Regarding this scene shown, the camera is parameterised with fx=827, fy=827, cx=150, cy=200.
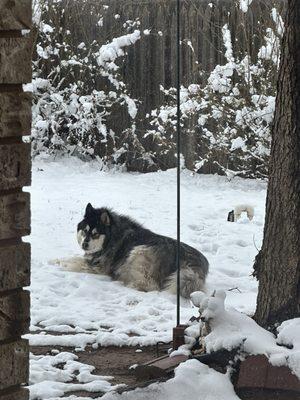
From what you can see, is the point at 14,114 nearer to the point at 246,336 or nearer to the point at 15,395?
the point at 15,395

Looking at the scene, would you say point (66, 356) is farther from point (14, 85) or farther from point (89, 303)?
point (14, 85)

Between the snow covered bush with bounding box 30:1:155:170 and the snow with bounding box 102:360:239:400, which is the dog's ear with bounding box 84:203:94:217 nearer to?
the snow with bounding box 102:360:239:400

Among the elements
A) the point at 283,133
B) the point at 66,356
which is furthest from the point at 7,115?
the point at 66,356

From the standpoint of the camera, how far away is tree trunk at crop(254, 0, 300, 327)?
14.1ft

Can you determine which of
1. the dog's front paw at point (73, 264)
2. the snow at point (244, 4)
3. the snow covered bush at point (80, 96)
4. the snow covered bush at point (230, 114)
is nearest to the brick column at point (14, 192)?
the dog's front paw at point (73, 264)

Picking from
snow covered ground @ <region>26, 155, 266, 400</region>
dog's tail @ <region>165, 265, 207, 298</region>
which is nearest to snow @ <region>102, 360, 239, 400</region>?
snow covered ground @ <region>26, 155, 266, 400</region>

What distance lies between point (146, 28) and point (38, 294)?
711cm

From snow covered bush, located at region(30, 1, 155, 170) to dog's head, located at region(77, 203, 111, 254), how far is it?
195 inches

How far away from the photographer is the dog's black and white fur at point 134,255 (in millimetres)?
6715

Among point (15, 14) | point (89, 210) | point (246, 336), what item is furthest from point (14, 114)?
point (89, 210)

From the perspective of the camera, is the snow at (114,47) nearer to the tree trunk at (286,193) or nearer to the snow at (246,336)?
the tree trunk at (286,193)

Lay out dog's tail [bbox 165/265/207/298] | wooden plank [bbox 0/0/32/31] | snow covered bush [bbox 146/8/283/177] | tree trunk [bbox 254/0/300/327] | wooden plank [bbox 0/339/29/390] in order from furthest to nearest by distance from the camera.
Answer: snow covered bush [bbox 146/8/283/177] < dog's tail [bbox 165/265/207/298] < tree trunk [bbox 254/0/300/327] < wooden plank [bbox 0/339/29/390] < wooden plank [bbox 0/0/32/31]

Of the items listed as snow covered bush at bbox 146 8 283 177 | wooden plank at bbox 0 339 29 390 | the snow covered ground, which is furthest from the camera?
snow covered bush at bbox 146 8 283 177

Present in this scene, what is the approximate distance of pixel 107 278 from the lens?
281 inches
